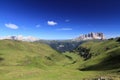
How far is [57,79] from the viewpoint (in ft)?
330

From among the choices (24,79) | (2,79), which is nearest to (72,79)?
(24,79)

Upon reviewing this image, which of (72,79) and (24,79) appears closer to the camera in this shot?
(72,79)

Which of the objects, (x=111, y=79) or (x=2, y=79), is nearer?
(x=111, y=79)

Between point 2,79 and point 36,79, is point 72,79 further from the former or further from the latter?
point 2,79

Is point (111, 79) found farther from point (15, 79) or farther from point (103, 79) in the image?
point (15, 79)

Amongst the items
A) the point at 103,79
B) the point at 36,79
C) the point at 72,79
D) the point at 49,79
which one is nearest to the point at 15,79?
the point at 36,79

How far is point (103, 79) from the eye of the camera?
222 ft

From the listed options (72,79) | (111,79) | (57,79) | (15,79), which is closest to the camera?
(111,79)

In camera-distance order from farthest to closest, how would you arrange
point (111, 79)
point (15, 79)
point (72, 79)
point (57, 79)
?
1. point (15, 79)
2. point (57, 79)
3. point (72, 79)
4. point (111, 79)

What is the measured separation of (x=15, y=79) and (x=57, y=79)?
23464 mm

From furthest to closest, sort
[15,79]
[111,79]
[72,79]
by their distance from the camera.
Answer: [15,79] → [72,79] → [111,79]

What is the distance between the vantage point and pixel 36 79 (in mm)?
104125

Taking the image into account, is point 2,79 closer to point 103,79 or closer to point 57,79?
point 57,79

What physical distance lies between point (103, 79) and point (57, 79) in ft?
121
